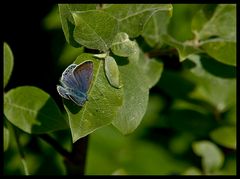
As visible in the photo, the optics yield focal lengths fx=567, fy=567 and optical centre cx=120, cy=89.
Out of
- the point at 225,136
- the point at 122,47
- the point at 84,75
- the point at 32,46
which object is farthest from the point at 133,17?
the point at 32,46

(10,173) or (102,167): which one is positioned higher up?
(10,173)

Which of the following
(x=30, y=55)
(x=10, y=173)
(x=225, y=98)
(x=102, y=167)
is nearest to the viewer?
(x=225, y=98)

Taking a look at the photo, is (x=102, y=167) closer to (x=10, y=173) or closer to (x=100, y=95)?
(x=10, y=173)

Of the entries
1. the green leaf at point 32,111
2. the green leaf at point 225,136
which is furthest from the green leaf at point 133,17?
the green leaf at point 225,136

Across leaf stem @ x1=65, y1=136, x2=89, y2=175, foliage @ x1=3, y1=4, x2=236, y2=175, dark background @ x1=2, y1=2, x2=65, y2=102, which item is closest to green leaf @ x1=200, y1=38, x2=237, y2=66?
foliage @ x1=3, y1=4, x2=236, y2=175

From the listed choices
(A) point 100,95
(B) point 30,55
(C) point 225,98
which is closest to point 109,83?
(A) point 100,95

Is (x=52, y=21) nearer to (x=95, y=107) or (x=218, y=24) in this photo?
(x=218, y=24)

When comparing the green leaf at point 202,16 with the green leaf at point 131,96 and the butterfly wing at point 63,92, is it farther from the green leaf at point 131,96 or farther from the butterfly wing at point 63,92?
the butterfly wing at point 63,92
